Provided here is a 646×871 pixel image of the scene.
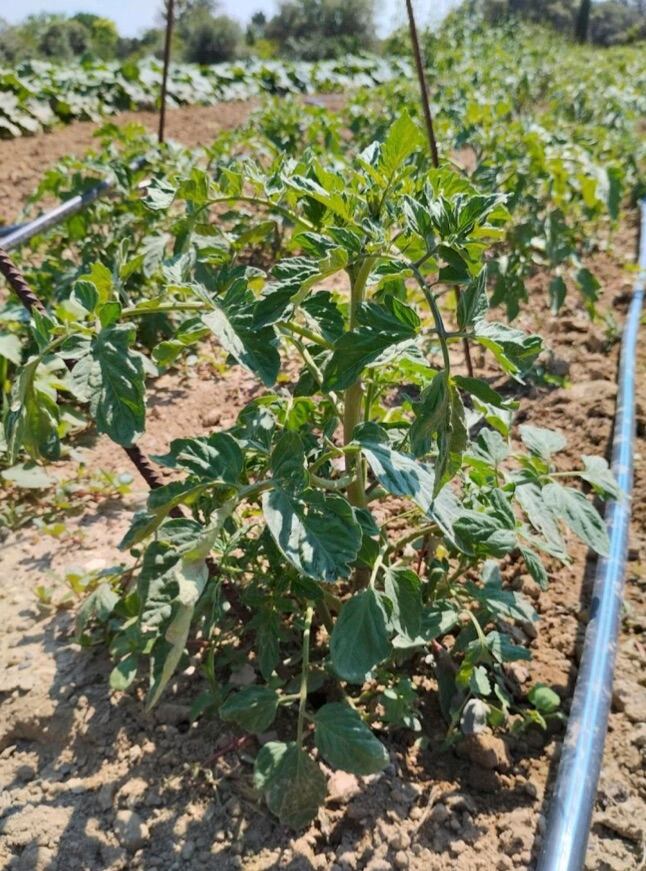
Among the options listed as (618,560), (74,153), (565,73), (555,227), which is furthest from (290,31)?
(618,560)

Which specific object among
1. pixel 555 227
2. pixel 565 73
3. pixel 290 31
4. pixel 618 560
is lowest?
pixel 618 560

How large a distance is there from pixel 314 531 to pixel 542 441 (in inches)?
25.0

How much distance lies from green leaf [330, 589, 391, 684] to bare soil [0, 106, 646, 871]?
0.40 meters

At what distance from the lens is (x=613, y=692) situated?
5.44 ft

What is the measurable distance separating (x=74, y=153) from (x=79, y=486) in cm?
458

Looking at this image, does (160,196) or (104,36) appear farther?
(104,36)

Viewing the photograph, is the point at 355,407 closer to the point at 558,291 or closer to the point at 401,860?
the point at 401,860

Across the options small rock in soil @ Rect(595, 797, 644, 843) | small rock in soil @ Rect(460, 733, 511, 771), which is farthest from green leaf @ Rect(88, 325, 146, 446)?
small rock in soil @ Rect(595, 797, 644, 843)

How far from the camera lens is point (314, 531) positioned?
3.47 feet

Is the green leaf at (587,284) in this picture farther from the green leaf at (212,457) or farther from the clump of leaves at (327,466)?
the green leaf at (212,457)

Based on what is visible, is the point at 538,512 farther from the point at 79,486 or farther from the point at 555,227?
the point at 555,227

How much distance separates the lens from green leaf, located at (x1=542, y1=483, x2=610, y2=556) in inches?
52.1

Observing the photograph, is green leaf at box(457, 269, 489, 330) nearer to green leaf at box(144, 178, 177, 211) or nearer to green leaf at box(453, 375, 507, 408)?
green leaf at box(453, 375, 507, 408)

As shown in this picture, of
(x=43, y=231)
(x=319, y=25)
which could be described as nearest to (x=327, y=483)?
(x=43, y=231)
